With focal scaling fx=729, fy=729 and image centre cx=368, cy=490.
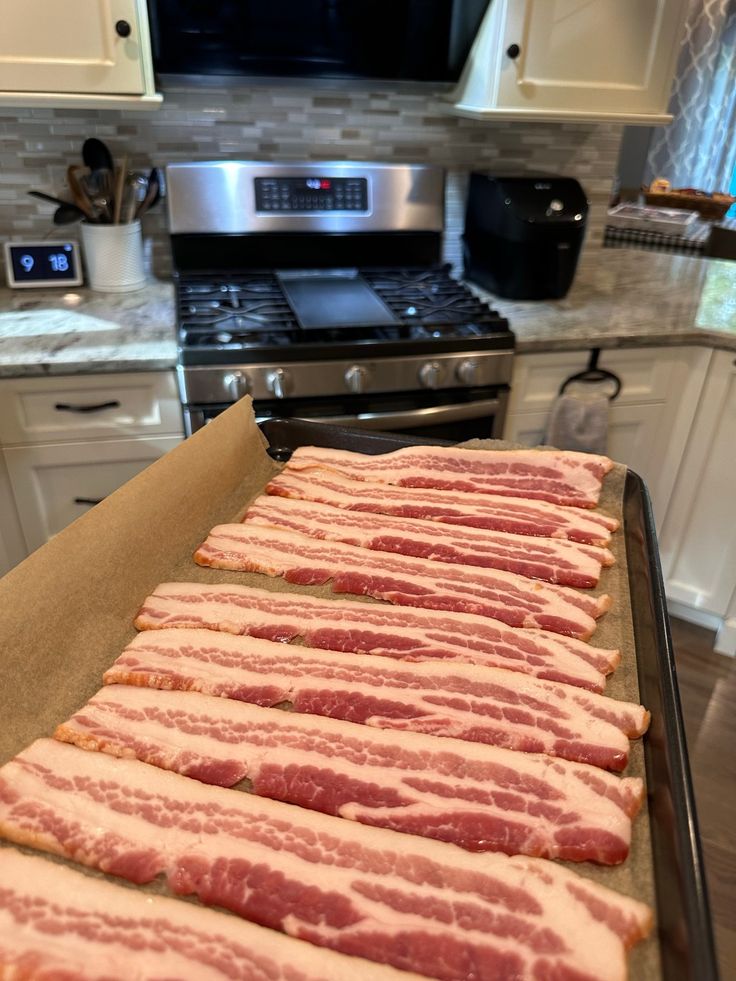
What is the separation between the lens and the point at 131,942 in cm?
70

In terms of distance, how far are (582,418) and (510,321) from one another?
13.8 inches

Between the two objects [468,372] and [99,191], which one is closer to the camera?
[468,372]

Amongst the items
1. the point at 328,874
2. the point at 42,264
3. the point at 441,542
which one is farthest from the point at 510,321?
the point at 328,874

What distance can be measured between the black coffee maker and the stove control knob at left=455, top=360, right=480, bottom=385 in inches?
17.6

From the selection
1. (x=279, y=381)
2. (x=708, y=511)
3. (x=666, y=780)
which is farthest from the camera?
Result: (x=708, y=511)

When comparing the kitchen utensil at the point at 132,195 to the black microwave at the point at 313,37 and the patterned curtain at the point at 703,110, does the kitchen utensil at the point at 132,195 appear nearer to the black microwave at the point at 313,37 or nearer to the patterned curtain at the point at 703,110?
the black microwave at the point at 313,37

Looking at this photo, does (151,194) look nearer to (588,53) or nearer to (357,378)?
(357,378)

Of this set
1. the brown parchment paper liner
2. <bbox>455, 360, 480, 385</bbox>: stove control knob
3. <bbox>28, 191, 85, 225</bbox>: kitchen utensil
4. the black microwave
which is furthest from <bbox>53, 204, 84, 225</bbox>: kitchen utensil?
<bbox>455, 360, 480, 385</bbox>: stove control knob

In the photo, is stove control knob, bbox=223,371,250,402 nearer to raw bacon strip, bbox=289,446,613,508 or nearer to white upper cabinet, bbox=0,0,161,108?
raw bacon strip, bbox=289,446,613,508

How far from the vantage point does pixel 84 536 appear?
3.58 ft

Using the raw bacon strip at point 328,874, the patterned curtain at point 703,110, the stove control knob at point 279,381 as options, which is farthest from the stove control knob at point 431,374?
the patterned curtain at point 703,110

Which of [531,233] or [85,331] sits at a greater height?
[531,233]

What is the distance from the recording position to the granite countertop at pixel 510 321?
179 cm

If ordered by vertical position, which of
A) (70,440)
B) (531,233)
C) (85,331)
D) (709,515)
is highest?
(531,233)
